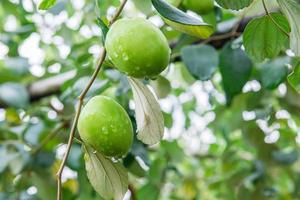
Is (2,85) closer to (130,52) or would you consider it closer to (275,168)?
(275,168)

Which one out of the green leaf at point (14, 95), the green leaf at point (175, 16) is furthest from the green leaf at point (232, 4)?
the green leaf at point (14, 95)

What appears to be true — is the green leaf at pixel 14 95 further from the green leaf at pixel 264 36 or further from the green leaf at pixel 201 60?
the green leaf at pixel 264 36

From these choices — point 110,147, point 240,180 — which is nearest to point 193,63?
point 110,147

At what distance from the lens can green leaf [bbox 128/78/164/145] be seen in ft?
2.32

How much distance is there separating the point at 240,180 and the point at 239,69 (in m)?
0.53

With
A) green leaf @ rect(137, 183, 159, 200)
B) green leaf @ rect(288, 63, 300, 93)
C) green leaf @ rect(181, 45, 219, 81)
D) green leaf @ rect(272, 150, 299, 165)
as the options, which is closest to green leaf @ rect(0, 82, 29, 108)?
green leaf @ rect(137, 183, 159, 200)

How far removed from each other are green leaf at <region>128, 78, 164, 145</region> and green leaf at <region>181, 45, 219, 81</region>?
0.35m

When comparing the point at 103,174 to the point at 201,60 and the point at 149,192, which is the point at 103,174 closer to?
the point at 201,60

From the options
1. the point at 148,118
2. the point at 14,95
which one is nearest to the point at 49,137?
the point at 14,95

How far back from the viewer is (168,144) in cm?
149

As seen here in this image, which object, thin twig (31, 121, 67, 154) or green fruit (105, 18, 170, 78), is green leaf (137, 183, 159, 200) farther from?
green fruit (105, 18, 170, 78)

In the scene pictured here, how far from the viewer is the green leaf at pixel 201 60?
1060 mm

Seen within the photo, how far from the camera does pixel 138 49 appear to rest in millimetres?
602

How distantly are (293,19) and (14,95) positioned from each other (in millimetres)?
925
